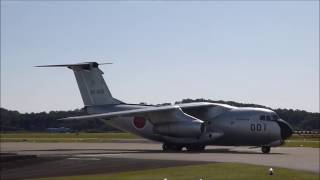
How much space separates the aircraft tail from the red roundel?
10.3ft

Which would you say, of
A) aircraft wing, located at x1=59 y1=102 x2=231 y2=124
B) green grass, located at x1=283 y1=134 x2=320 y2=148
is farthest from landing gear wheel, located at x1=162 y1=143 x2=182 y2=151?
green grass, located at x1=283 y1=134 x2=320 y2=148

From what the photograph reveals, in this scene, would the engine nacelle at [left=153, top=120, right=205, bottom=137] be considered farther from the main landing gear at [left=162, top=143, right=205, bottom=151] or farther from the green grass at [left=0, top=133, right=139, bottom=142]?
the green grass at [left=0, top=133, right=139, bottom=142]

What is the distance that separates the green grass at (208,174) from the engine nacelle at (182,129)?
621 inches

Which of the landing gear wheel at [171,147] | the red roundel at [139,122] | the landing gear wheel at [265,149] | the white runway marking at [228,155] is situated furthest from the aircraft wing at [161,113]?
the landing gear wheel at [265,149]

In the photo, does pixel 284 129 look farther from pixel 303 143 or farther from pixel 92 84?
pixel 303 143

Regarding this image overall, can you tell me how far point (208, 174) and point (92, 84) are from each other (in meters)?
26.5

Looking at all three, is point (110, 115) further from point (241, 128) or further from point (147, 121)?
point (241, 128)

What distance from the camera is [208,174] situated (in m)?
21.4

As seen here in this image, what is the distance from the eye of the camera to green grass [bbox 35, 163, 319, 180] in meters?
20.4

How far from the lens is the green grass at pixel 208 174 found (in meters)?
20.4

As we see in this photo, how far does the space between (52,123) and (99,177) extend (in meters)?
152

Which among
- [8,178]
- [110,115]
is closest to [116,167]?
[8,178]

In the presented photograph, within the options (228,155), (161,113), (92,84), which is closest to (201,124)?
(161,113)

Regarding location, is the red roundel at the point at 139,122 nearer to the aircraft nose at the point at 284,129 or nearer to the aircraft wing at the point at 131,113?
the aircraft wing at the point at 131,113
